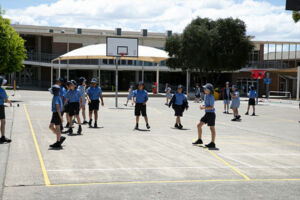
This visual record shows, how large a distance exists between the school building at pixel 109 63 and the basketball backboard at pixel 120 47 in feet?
76.7

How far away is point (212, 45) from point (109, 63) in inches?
759

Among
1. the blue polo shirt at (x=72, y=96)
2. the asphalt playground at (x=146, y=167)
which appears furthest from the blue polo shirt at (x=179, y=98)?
the blue polo shirt at (x=72, y=96)

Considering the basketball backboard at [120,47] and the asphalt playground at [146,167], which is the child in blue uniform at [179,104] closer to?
the asphalt playground at [146,167]

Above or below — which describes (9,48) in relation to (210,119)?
above

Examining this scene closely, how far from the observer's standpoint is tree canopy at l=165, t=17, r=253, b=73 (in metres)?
45.9

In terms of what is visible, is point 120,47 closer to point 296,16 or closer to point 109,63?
point 296,16

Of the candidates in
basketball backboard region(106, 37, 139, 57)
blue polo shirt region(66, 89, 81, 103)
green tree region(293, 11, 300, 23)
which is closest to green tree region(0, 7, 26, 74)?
basketball backboard region(106, 37, 139, 57)

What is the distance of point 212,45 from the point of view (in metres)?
46.6

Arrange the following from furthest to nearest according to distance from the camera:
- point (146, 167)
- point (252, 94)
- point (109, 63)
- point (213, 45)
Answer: point (109, 63) < point (213, 45) < point (252, 94) < point (146, 167)

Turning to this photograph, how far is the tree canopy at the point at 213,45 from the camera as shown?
45875 mm

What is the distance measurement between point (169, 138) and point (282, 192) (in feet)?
19.6

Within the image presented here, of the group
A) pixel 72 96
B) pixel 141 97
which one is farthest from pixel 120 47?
pixel 72 96

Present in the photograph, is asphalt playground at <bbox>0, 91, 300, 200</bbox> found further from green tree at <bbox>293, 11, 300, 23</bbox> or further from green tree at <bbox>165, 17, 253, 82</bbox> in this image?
green tree at <bbox>165, 17, 253, 82</bbox>

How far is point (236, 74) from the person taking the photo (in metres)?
60.9
